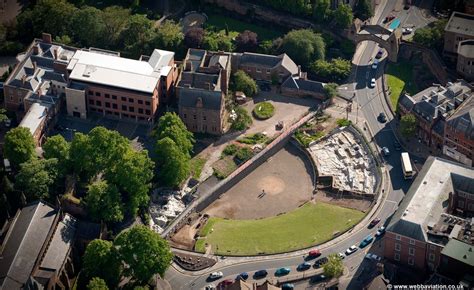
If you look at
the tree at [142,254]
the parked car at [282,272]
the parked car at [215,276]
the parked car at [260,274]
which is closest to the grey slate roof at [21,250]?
the tree at [142,254]

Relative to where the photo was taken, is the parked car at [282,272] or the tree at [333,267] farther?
the parked car at [282,272]

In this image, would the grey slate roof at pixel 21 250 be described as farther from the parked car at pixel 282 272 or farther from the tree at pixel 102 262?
the parked car at pixel 282 272

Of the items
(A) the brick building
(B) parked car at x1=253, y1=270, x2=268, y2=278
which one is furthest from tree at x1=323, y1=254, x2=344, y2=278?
(B) parked car at x1=253, y1=270, x2=268, y2=278

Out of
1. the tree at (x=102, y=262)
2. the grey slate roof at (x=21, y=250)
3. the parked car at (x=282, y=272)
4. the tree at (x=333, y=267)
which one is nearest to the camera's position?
the grey slate roof at (x=21, y=250)

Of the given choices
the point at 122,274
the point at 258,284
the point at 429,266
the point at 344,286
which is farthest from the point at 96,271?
the point at 429,266

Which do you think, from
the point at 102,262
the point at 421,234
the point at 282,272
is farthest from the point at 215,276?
the point at 421,234

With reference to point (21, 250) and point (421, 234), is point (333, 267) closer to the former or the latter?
point (421, 234)
